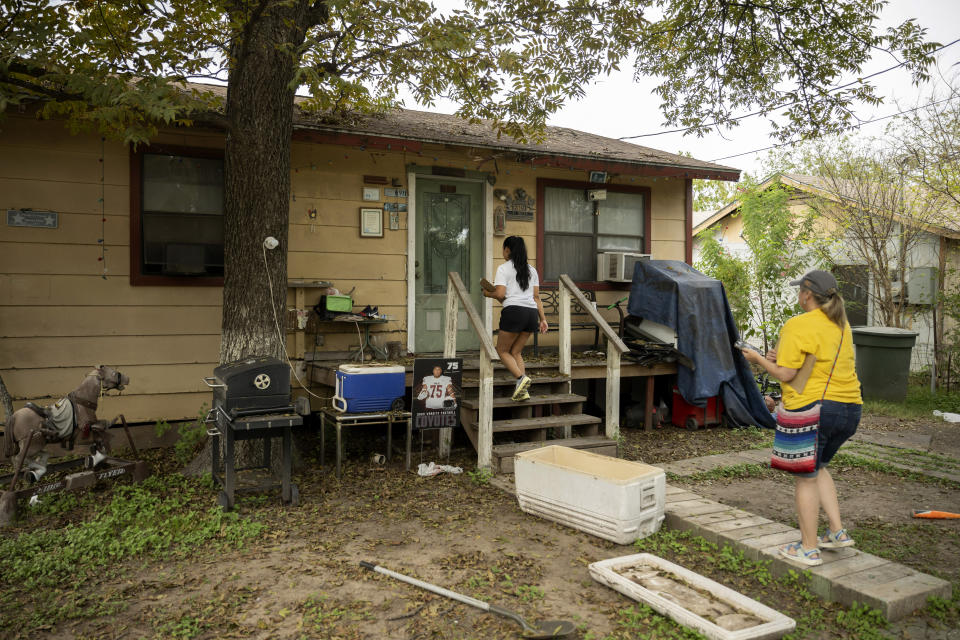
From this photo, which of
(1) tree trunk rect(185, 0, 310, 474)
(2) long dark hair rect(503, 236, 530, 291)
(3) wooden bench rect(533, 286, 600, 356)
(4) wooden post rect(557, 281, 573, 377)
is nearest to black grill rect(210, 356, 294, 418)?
(1) tree trunk rect(185, 0, 310, 474)

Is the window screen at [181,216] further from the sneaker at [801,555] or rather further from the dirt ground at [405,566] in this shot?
the sneaker at [801,555]

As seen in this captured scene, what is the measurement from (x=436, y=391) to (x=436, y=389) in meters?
0.02

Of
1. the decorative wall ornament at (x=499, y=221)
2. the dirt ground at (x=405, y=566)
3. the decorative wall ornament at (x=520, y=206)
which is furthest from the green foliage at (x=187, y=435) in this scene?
the decorative wall ornament at (x=520, y=206)

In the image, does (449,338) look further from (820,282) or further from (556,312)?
(820,282)

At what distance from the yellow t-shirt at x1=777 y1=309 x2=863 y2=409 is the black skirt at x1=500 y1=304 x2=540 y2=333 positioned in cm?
299

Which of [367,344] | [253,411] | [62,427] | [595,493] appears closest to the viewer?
[595,493]

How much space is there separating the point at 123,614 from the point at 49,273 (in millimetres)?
4301

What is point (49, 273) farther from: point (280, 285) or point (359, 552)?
point (359, 552)

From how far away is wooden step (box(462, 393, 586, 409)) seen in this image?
629 cm

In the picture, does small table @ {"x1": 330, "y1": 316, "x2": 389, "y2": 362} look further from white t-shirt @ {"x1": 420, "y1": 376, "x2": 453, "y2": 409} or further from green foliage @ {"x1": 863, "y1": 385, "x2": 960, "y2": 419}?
green foliage @ {"x1": 863, "y1": 385, "x2": 960, "y2": 419}

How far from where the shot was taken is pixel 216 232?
691cm

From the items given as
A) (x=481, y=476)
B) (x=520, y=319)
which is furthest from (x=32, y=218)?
(x=481, y=476)

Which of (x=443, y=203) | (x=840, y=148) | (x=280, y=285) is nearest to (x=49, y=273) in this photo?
(x=280, y=285)

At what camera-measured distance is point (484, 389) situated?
5.99m
